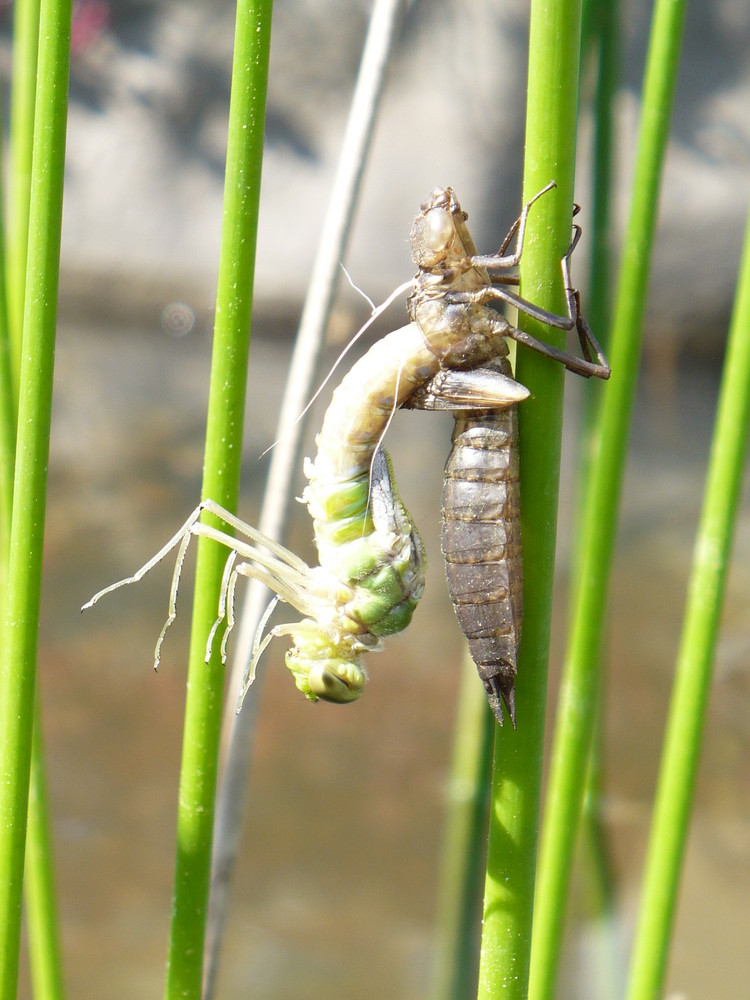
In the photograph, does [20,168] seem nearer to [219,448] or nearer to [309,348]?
[309,348]

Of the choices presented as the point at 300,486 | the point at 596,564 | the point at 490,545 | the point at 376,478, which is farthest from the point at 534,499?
the point at 300,486

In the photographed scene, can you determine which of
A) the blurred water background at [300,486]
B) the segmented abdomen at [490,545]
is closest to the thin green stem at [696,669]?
the segmented abdomen at [490,545]

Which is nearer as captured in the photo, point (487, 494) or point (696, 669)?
point (487, 494)

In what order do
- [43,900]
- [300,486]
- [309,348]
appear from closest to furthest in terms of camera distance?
[43,900], [309,348], [300,486]

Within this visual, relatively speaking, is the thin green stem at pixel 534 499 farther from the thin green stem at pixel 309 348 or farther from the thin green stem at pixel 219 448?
the thin green stem at pixel 309 348

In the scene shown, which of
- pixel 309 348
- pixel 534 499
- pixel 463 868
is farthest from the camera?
pixel 463 868

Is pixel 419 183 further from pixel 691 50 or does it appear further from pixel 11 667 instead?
pixel 11 667

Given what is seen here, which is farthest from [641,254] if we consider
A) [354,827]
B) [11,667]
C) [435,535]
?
[435,535]

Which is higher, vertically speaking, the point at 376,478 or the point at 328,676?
the point at 376,478
